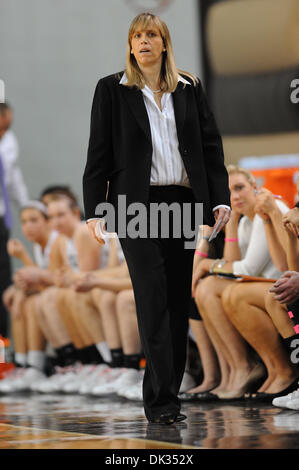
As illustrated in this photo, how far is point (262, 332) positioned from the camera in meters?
3.72

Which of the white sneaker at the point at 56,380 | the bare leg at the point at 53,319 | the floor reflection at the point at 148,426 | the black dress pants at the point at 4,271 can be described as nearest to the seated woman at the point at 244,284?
the floor reflection at the point at 148,426

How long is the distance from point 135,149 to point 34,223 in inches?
112

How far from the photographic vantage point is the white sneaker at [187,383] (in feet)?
13.8

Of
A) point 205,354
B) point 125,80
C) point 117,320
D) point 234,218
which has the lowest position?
point 205,354

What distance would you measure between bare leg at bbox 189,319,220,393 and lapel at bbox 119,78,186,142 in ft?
4.48

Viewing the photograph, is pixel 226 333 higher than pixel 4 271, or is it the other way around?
pixel 4 271

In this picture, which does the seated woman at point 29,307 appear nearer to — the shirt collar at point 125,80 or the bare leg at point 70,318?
the bare leg at point 70,318

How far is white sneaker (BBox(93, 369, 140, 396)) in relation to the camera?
4570 millimetres

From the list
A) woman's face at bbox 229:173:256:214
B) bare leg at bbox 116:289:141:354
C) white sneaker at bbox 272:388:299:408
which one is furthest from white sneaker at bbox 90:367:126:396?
white sneaker at bbox 272:388:299:408

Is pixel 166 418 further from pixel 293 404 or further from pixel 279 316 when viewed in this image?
pixel 279 316

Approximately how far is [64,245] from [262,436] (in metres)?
3.11

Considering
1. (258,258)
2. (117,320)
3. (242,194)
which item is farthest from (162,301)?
(117,320)

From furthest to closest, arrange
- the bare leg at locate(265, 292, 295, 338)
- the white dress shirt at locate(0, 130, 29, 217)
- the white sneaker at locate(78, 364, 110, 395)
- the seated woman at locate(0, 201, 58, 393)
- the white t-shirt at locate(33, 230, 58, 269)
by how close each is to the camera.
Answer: the white dress shirt at locate(0, 130, 29, 217)
the white t-shirt at locate(33, 230, 58, 269)
the seated woman at locate(0, 201, 58, 393)
the white sneaker at locate(78, 364, 110, 395)
the bare leg at locate(265, 292, 295, 338)

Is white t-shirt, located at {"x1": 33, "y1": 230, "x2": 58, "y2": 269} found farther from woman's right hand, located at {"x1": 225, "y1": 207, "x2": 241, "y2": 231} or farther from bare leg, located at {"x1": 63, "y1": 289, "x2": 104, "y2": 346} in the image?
woman's right hand, located at {"x1": 225, "y1": 207, "x2": 241, "y2": 231}
